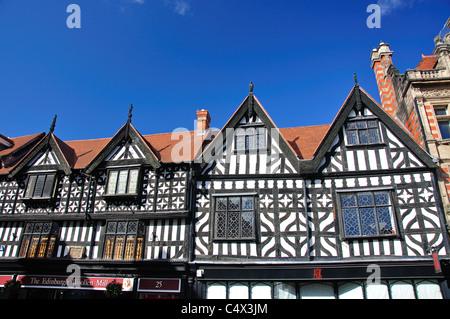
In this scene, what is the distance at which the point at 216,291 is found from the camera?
35.0ft

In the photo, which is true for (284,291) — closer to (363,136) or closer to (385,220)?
(385,220)

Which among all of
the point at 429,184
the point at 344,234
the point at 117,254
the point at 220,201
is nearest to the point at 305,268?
the point at 344,234

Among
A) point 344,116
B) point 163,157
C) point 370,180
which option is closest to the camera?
point 370,180

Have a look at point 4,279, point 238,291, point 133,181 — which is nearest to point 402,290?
point 238,291

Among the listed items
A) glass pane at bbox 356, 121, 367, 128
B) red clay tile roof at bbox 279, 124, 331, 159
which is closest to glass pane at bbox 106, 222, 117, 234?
red clay tile roof at bbox 279, 124, 331, 159

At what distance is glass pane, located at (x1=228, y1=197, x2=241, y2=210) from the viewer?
1167cm

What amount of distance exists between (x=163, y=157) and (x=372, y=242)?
8409 millimetres

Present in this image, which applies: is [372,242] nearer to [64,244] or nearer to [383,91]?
[383,91]

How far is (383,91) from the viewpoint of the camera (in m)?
16.1

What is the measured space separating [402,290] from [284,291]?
361 cm

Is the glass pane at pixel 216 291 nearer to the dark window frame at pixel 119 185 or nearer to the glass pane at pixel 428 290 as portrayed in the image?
the dark window frame at pixel 119 185

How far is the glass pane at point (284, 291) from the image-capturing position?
10281mm

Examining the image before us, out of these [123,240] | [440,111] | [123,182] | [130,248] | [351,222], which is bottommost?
[130,248]

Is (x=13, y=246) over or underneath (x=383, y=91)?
underneath
